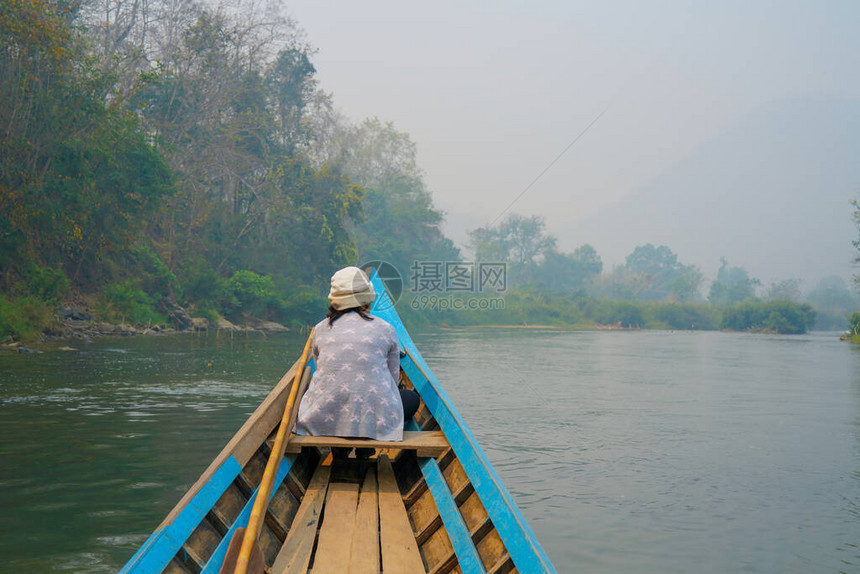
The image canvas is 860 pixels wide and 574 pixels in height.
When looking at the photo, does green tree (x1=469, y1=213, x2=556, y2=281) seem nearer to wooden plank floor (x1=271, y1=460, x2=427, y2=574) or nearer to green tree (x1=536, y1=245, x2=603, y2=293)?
green tree (x1=536, y1=245, x2=603, y2=293)

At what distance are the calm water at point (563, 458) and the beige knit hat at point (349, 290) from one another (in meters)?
1.46

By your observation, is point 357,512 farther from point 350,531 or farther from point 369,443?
point 369,443

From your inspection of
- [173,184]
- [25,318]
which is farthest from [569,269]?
[25,318]

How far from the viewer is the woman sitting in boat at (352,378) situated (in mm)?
3207

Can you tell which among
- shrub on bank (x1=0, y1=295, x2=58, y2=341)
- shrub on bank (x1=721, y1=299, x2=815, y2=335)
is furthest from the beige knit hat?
shrub on bank (x1=721, y1=299, x2=815, y2=335)

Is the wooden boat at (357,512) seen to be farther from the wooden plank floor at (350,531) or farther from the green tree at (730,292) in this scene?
the green tree at (730,292)

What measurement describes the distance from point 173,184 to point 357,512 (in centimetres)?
1643

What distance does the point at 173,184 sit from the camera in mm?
17906

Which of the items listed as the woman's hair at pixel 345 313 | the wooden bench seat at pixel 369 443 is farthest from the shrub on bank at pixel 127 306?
the wooden bench seat at pixel 369 443

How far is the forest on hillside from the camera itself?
1365 cm

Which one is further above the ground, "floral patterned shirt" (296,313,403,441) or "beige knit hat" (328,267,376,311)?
"beige knit hat" (328,267,376,311)

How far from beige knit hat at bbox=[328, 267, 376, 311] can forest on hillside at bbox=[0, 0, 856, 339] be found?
1034 cm

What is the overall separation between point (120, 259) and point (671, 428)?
15268 millimetres

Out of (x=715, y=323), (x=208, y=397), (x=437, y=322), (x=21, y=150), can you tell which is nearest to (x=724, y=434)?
(x=208, y=397)
